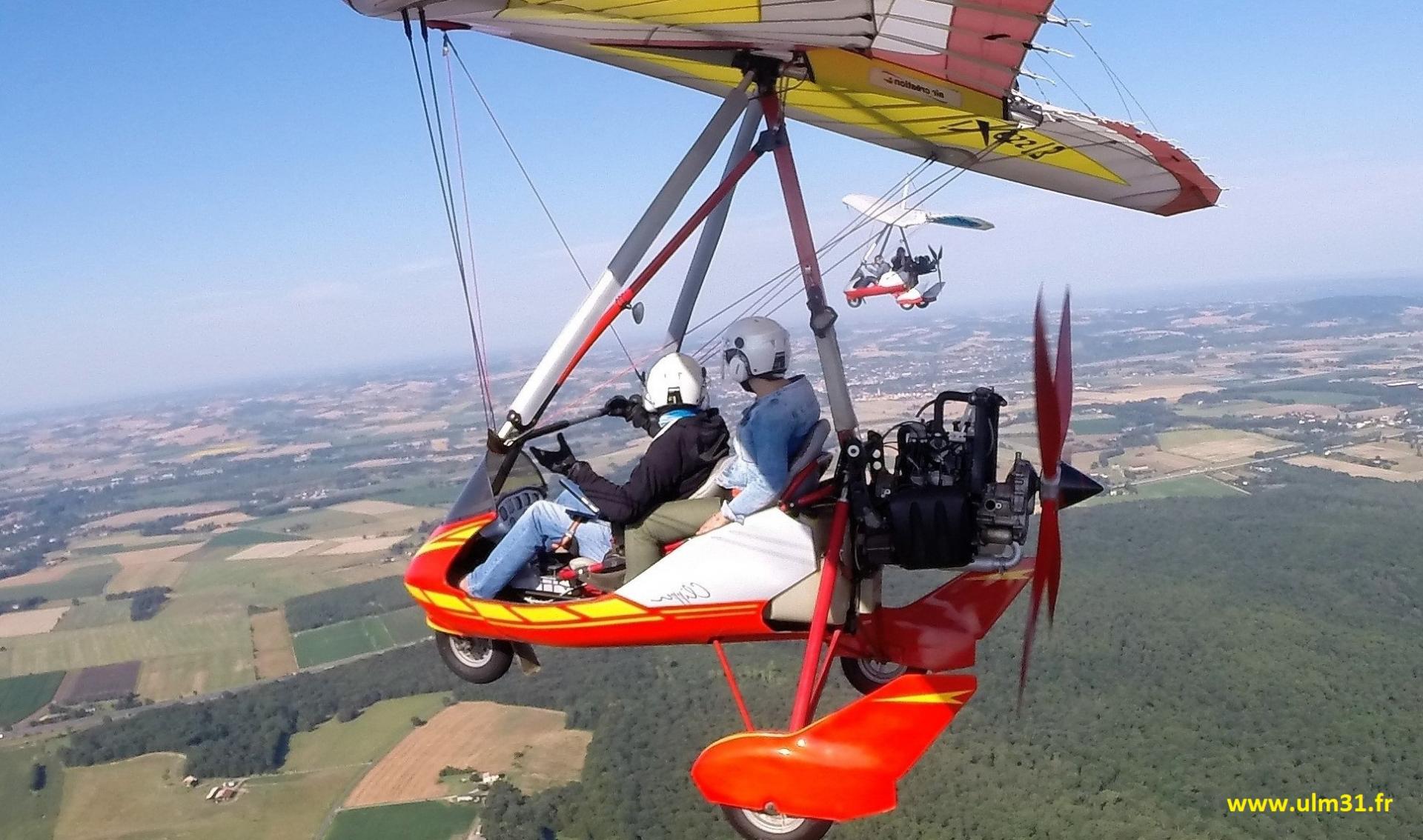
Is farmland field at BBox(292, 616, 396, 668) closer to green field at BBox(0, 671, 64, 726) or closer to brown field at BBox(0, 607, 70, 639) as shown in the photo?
green field at BBox(0, 671, 64, 726)

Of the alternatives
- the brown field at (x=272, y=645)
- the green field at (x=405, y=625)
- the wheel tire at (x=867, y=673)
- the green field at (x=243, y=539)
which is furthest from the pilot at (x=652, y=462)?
the green field at (x=243, y=539)

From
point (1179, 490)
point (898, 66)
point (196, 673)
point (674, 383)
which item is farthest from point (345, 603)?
point (1179, 490)

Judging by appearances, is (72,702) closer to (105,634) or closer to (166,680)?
(166,680)

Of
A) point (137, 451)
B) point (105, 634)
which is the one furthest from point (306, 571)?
point (137, 451)

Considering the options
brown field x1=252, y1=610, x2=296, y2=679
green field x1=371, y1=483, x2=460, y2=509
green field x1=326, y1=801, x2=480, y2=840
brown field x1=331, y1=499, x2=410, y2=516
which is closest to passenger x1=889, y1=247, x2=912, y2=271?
green field x1=326, y1=801, x2=480, y2=840

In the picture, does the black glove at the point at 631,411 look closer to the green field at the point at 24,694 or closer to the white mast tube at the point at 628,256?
the white mast tube at the point at 628,256
